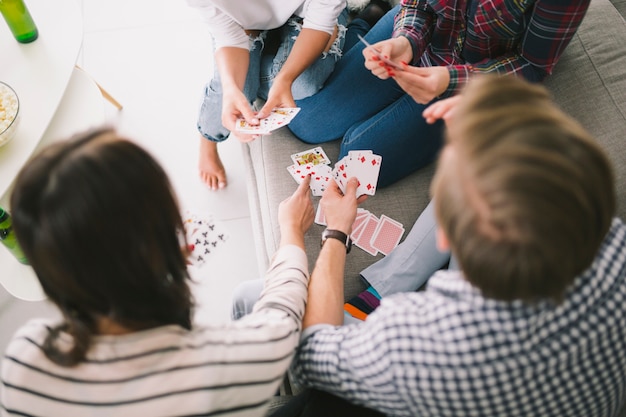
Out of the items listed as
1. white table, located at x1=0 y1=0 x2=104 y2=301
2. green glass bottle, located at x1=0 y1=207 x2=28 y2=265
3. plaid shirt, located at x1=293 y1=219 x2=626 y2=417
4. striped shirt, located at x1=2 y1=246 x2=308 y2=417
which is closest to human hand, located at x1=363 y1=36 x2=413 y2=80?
plaid shirt, located at x1=293 y1=219 x2=626 y2=417

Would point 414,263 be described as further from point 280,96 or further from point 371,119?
point 280,96

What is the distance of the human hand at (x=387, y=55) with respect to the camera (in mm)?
1611

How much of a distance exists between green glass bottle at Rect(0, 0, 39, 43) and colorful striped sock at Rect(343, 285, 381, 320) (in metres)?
1.80

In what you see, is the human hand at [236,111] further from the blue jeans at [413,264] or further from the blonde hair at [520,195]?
the blonde hair at [520,195]

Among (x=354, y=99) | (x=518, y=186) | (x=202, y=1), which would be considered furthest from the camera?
(x=354, y=99)

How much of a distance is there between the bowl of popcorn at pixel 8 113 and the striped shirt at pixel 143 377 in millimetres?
1101

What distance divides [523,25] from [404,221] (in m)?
0.80

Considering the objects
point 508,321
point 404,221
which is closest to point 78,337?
point 508,321

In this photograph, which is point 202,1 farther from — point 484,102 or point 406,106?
point 484,102

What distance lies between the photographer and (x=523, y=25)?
1569 mm

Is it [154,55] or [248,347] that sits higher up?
[248,347]

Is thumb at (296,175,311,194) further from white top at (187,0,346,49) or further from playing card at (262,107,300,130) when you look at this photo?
white top at (187,0,346,49)

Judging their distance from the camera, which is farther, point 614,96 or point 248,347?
point 614,96

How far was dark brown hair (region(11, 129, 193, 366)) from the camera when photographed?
801 millimetres
